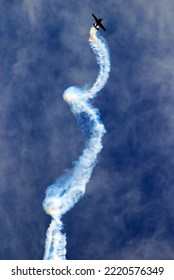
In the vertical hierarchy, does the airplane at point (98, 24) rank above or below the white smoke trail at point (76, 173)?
above

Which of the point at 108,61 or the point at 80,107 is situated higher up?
the point at 108,61

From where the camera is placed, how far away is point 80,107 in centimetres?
12381

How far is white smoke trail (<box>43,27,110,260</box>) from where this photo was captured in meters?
119

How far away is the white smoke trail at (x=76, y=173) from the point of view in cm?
11906

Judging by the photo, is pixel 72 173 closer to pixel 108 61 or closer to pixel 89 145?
pixel 89 145

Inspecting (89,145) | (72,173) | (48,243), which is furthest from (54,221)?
(89,145)

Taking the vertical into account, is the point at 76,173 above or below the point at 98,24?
below

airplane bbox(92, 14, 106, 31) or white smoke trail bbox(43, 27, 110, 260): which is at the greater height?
airplane bbox(92, 14, 106, 31)

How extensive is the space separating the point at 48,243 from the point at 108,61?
5790 centimetres

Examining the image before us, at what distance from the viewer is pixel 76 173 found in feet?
401
